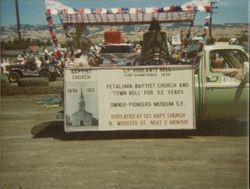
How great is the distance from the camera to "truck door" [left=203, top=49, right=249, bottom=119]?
7316mm

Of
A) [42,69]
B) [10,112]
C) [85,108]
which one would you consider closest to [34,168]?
[85,108]

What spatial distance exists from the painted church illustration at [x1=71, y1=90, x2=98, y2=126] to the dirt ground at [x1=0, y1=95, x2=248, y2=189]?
34 cm

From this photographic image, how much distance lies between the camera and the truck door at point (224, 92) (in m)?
7.32

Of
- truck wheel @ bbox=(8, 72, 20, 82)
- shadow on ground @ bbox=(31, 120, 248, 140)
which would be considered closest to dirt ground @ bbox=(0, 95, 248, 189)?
shadow on ground @ bbox=(31, 120, 248, 140)

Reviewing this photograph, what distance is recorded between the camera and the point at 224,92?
7.37 m

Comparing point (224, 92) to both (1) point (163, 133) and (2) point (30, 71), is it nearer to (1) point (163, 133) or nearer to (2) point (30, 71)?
(1) point (163, 133)

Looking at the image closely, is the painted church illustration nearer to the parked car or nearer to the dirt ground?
the dirt ground

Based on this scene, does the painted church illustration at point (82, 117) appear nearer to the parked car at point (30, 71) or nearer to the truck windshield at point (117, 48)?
the truck windshield at point (117, 48)

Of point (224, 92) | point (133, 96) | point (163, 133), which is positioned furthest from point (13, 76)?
point (224, 92)

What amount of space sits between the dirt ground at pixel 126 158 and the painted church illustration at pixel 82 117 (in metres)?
0.34

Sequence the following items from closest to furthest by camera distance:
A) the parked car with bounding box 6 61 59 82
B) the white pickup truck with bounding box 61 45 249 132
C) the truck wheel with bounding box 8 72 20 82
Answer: the white pickup truck with bounding box 61 45 249 132, the parked car with bounding box 6 61 59 82, the truck wheel with bounding box 8 72 20 82

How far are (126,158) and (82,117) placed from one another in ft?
3.88

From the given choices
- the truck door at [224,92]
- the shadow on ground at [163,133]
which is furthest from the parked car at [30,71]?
the truck door at [224,92]

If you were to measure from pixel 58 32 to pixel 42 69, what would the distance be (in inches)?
501
